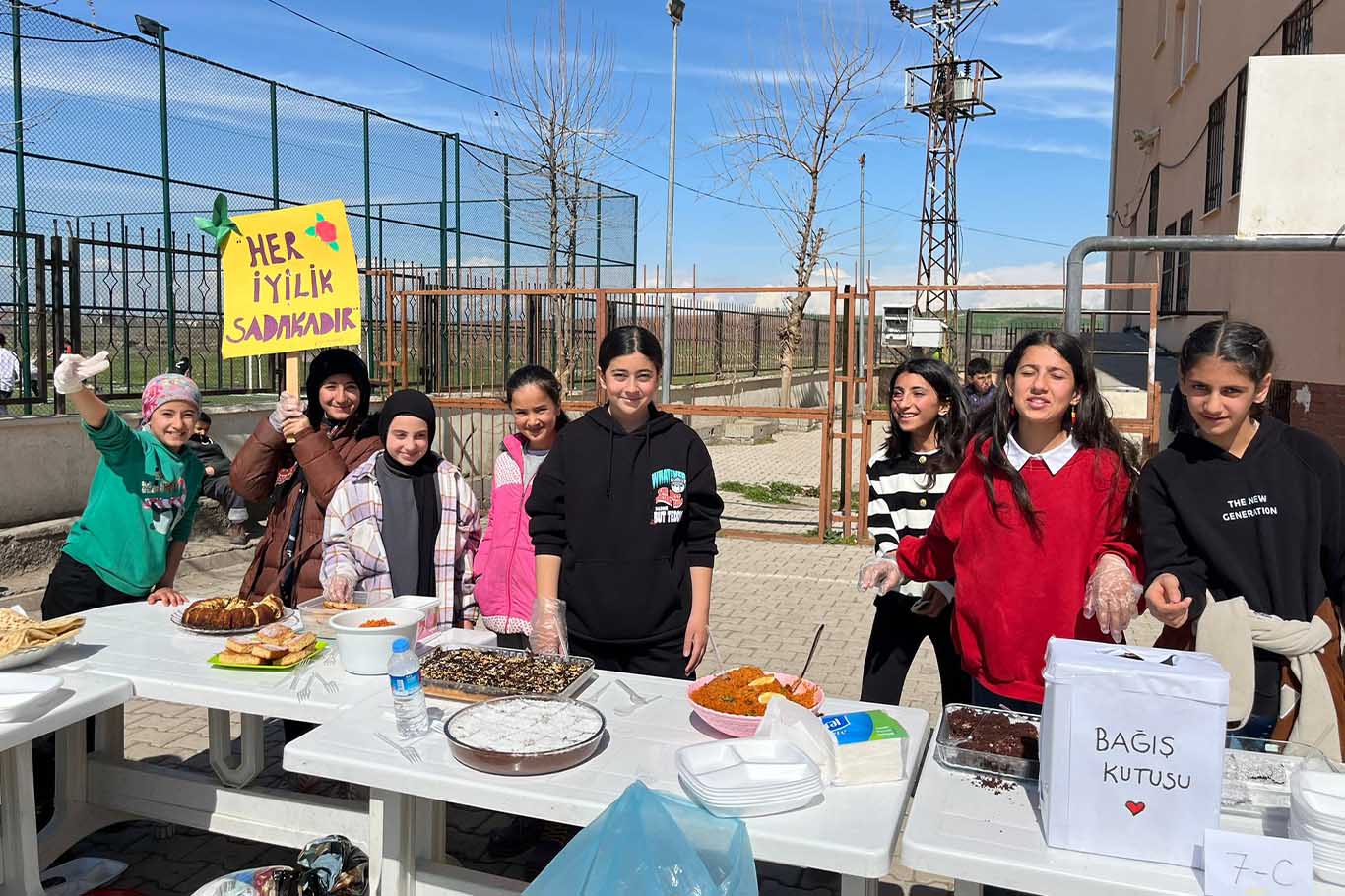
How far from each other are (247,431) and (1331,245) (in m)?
8.83

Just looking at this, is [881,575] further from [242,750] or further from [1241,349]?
[242,750]

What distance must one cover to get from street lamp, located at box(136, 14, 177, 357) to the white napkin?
28.4 ft

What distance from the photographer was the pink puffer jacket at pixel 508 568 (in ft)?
13.0

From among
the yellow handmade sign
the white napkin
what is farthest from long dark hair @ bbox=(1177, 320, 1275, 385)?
the yellow handmade sign

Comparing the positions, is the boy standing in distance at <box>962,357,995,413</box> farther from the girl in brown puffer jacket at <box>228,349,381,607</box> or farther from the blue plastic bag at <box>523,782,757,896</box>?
the blue plastic bag at <box>523,782,757,896</box>

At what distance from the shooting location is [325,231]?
419 cm

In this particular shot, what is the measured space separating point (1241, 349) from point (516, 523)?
2.64 meters

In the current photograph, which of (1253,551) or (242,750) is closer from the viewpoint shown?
(1253,551)

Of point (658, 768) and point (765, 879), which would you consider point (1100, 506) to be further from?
point (765, 879)

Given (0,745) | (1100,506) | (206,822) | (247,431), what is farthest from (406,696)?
(247,431)

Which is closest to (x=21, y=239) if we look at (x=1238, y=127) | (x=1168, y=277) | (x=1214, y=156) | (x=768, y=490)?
(x=768, y=490)

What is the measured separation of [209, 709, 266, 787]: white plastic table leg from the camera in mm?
3551

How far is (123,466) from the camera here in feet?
12.7

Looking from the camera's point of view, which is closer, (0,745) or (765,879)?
(0,745)
